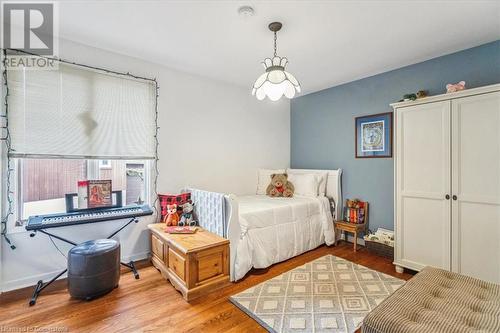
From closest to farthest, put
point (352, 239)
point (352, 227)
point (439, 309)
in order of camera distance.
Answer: point (439, 309) < point (352, 227) < point (352, 239)

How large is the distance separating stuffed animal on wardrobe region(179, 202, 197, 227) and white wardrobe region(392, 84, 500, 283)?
2399 millimetres

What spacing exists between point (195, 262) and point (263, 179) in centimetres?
214

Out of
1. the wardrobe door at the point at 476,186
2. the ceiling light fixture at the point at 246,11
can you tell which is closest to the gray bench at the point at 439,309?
the wardrobe door at the point at 476,186

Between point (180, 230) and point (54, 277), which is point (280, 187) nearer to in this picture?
point (180, 230)

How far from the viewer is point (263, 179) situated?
4082 mm

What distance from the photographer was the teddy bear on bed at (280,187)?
3.79 metres

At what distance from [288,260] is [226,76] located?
2700 millimetres

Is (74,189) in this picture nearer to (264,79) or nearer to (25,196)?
(25,196)

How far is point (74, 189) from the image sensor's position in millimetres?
2629

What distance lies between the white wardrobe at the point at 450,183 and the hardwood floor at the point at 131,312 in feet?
6.04

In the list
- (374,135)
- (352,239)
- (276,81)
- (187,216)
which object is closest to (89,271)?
(187,216)

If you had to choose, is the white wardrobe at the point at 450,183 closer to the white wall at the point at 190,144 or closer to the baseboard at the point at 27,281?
the white wall at the point at 190,144

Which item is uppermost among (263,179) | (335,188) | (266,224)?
(263,179)

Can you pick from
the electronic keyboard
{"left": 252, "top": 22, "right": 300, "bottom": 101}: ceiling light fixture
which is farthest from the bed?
{"left": 252, "top": 22, "right": 300, "bottom": 101}: ceiling light fixture
